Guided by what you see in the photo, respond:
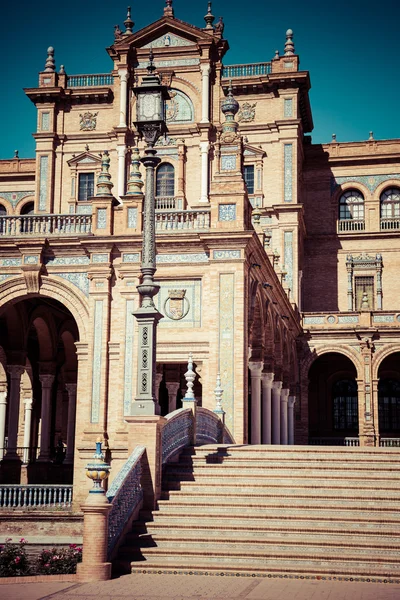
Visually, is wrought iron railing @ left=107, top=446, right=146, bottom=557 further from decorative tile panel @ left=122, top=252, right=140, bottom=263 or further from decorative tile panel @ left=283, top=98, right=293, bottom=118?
decorative tile panel @ left=283, top=98, right=293, bottom=118

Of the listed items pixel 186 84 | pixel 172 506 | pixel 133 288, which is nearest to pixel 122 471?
pixel 172 506

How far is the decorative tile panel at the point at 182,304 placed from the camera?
22250mm

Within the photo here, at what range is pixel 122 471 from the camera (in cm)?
1307

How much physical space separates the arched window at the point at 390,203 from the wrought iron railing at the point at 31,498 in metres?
26.0

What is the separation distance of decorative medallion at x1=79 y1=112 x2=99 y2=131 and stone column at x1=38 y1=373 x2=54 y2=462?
1502 cm

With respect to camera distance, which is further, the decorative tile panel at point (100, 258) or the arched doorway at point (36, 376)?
the arched doorway at point (36, 376)

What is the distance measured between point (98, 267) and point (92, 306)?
106 centimetres

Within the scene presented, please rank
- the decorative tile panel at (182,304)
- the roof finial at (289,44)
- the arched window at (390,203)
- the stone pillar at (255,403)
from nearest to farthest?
the decorative tile panel at (182,304), the stone pillar at (255,403), the roof finial at (289,44), the arched window at (390,203)

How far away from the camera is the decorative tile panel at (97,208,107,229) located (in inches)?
909

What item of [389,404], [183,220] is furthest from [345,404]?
[183,220]

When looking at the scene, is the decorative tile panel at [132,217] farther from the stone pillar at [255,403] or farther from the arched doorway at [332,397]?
the arched doorway at [332,397]

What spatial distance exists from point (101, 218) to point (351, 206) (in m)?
22.2

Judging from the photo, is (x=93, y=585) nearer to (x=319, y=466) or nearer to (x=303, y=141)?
(x=319, y=466)

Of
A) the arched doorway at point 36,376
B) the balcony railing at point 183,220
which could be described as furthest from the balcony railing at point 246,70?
the balcony railing at point 183,220
